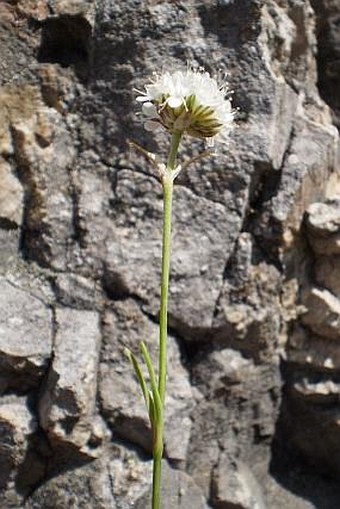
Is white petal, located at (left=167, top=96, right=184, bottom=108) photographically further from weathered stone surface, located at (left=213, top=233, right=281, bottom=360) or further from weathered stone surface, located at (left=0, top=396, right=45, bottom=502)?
weathered stone surface, located at (left=0, top=396, right=45, bottom=502)

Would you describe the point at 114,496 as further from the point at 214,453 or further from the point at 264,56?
the point at 264,56

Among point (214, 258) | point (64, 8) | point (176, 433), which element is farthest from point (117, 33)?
point (176, 433)

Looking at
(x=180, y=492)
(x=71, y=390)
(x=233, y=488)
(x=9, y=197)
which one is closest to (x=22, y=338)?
(x=71, y=390)

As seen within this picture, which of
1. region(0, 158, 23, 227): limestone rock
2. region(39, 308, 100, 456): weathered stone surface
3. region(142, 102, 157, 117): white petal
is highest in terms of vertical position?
region(142, 102, 157, 117): white petal

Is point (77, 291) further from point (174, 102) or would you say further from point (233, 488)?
point (174, 102)

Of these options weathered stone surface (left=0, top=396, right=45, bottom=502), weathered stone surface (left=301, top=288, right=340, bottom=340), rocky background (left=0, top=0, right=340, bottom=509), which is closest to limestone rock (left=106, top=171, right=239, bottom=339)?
rocky background (left=0, top=0, right=340, bottom=509)

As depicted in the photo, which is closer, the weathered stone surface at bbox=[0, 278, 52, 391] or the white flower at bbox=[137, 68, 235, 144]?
the white flower at bbox=[137, 68, 235, 144]

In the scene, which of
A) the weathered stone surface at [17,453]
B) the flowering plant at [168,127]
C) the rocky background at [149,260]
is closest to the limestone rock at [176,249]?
the rocky background at [149,260]
